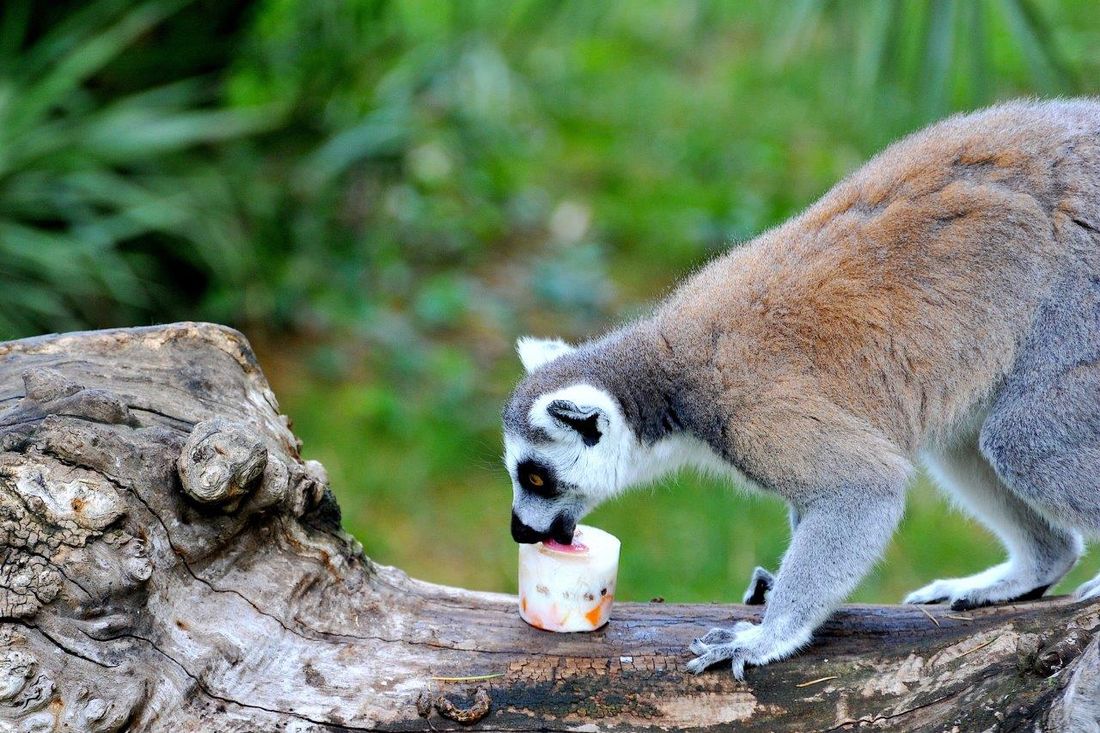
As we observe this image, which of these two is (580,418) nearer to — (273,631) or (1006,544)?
(273,631)

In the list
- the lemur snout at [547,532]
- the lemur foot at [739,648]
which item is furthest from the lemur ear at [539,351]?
the lemur foot at [739,648]

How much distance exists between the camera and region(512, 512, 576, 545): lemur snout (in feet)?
12.9

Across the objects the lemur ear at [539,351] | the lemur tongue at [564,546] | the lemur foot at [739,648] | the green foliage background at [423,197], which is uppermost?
the green foliage background at [423,197]

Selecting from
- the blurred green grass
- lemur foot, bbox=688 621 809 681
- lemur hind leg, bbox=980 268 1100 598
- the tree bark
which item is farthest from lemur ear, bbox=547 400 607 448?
the blurred green grass

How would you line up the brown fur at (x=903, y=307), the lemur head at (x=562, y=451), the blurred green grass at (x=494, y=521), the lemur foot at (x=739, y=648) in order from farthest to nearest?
the blurred green grass at (x=494, y=521)
the lemur head at (x=562, y=451)
the brown fur at (x=903, y=307)
the lemur foot at (x=739, y=648)

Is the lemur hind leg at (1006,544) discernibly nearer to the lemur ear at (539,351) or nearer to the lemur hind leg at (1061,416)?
the lemur hind leg at (1061,416)

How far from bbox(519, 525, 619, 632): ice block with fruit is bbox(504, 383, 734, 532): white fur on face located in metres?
0.22

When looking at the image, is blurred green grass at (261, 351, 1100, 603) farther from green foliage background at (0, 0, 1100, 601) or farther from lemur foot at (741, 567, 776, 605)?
lemur foot at (741, 567, 776, 605)

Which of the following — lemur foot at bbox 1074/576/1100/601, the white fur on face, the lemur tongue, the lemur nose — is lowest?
lemur foot at bbox 1074/576/1100/601

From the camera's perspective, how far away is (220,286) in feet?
25.3

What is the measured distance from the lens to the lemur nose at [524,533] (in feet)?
12.9

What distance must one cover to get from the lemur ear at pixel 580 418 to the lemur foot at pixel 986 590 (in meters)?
1.35

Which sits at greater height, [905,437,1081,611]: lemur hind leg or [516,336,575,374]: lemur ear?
[516,336,575,374]: lemur ear

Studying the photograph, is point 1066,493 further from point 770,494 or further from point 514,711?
point 514,711
